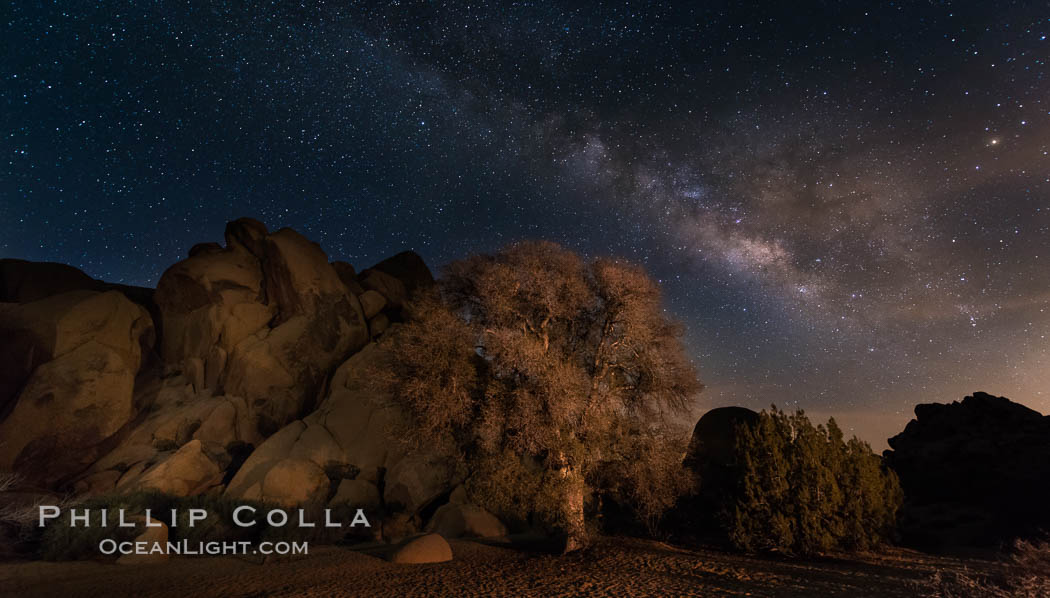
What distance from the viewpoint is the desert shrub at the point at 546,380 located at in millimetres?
16141

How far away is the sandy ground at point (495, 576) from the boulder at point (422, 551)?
35 cm

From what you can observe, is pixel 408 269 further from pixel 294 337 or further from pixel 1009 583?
pixel 1009 583

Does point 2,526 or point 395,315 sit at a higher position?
point 395,315

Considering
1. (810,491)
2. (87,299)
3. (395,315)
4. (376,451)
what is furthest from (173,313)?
(810,491)

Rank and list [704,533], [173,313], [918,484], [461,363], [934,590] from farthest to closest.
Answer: [173,313]
[918,484]
[704,533]
[461,363]
[934,590]

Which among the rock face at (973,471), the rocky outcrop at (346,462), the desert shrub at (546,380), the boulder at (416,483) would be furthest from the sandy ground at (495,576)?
the rock face at (973,471)

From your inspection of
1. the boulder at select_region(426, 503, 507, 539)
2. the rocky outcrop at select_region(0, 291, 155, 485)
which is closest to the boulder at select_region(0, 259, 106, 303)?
the rocky outcrop at select_region(0, 291, 155, 485)

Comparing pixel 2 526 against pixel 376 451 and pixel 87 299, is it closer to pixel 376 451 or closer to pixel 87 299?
pixel 376 451

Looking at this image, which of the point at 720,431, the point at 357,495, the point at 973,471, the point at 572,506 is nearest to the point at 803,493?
the point at 572,506

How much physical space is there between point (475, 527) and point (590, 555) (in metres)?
8.19

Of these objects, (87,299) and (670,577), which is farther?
(87,299)

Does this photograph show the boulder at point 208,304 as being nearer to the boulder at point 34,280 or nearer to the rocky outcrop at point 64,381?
the rocky outcrop at point 64,381

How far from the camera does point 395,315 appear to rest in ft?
130

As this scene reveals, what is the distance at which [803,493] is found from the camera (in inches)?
657
